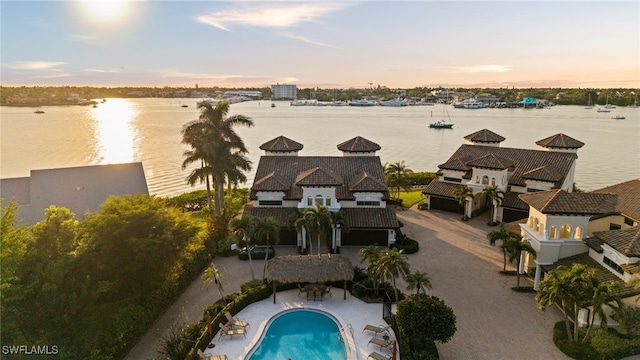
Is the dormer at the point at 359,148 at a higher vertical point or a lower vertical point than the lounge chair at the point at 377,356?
higher

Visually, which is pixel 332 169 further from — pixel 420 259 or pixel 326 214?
pixel 420 259

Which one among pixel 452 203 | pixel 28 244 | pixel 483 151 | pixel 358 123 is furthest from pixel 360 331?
pixel 358 123

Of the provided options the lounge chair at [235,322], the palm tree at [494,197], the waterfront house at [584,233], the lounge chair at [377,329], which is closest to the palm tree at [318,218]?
the lounge chair at [235,322]

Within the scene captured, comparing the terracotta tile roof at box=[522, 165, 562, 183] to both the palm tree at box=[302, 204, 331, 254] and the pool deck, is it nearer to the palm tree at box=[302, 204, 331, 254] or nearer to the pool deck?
the palm tree at box=[302, 204, 331, 254]

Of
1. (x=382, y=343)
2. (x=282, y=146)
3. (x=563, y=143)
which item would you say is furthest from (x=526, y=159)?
(x=382, y=343)

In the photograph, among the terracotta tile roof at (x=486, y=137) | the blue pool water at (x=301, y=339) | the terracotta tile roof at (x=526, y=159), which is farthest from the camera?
the terracotta tile roof at (x=486, y=137)

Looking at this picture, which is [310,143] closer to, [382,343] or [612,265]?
[612,265]

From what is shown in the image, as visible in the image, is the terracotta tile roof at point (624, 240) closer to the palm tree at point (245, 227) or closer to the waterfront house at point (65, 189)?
the palm tree at point (245, 227)
